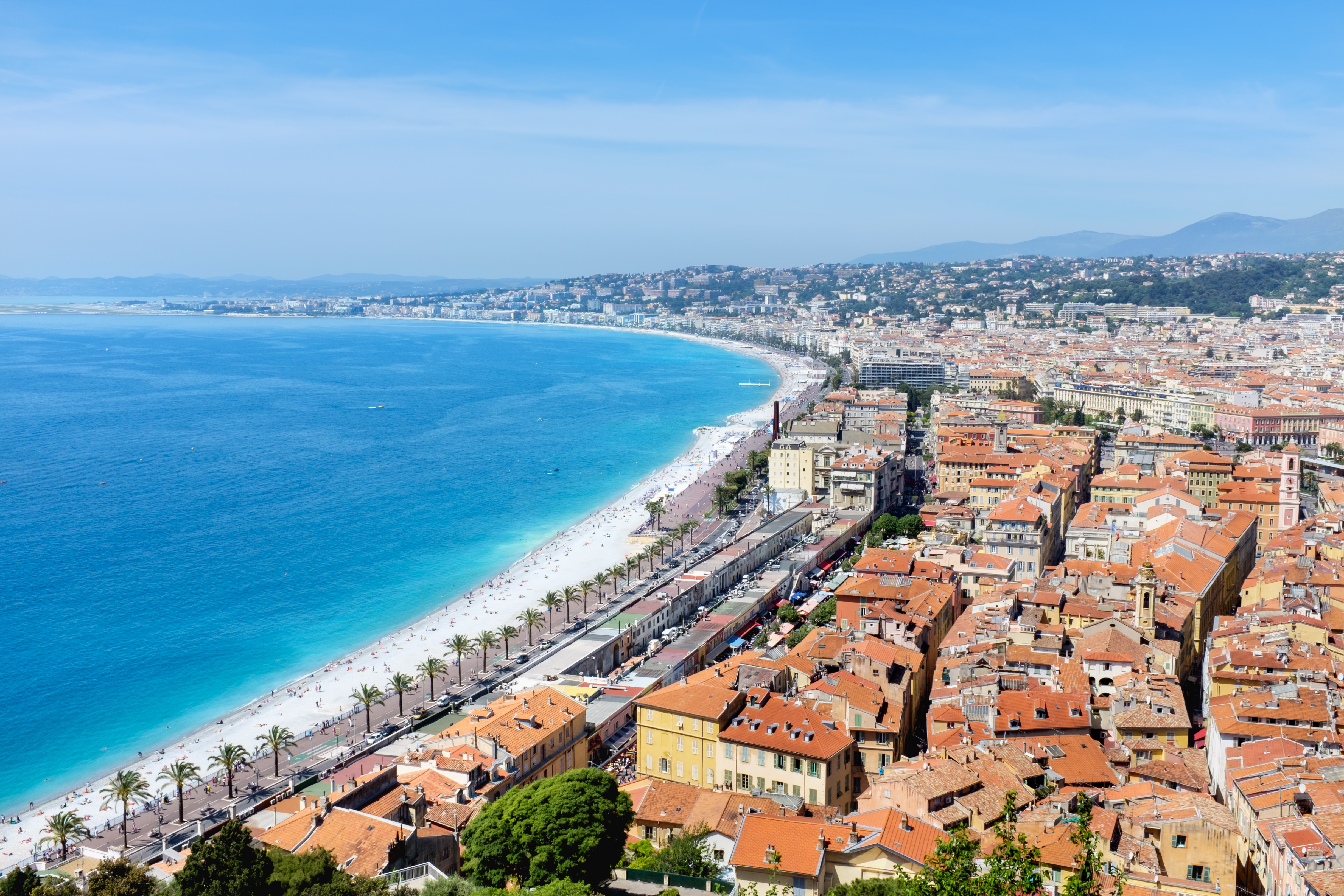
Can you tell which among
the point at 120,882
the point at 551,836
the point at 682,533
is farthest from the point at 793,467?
the point at 120,882

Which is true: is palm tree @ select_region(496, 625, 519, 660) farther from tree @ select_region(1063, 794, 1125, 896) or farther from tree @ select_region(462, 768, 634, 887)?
tree @ select_region(1063, 794, 1125, 896)

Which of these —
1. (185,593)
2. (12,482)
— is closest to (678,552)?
(185,593)

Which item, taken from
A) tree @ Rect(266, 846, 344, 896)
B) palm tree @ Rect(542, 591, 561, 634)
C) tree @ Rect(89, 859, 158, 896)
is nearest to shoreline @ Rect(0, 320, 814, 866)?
palm tree @ Rect(542, 591, 561, 634)

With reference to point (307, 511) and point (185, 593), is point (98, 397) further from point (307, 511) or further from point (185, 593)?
point (185, 593)

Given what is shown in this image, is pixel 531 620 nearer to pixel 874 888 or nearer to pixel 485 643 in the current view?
pixel 485 643

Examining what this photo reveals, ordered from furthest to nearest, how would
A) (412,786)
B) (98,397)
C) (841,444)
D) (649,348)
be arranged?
(649,348) → (98,397) → (841,444) → (412,786)

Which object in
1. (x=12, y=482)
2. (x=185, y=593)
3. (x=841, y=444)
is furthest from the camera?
(x=12, y=482)

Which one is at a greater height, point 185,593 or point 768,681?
point 768,681
